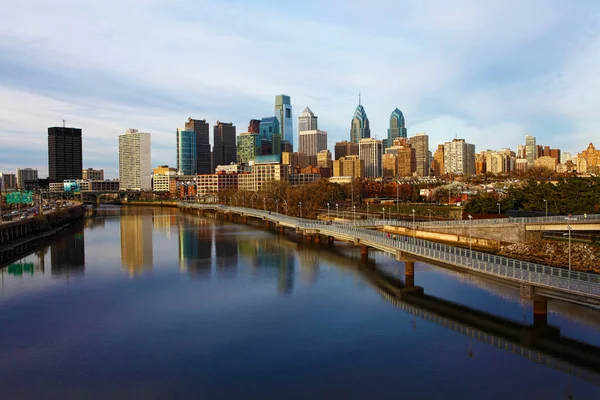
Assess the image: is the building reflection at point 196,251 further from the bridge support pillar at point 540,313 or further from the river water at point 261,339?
the bridge support pillar at point 540,313

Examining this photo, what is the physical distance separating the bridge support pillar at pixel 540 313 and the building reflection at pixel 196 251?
26716 mm

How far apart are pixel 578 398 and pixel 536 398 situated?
67.2 inches

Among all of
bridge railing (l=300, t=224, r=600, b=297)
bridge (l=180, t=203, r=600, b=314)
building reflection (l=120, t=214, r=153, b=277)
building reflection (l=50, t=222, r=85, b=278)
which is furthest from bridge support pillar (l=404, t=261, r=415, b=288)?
building reflection (l=50, t=222, r=85, b=278)

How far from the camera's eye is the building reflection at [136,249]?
49.0 meters

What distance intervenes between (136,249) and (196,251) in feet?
30.2

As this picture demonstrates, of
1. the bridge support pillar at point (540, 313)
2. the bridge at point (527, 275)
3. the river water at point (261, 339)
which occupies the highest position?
the bridge at point (527, 275)

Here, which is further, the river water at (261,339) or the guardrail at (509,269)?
the guardrail at (509,269)

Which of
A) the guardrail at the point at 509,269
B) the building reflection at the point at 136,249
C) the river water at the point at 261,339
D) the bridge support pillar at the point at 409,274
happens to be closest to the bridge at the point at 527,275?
the guardrail at the point at 509,269

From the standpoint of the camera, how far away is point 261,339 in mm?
26094

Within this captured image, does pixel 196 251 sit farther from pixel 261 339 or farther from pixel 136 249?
pixel 261 339

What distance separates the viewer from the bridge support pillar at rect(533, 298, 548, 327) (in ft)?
88.8

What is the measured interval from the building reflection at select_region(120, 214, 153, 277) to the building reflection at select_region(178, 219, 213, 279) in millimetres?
3907

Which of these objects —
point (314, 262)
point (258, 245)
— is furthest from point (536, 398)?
point (258, 245)

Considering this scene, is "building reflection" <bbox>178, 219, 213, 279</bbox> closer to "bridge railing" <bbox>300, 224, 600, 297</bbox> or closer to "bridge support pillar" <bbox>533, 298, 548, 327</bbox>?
"bridge railing" <bbox>300, 224, 600, 297</bbox>
